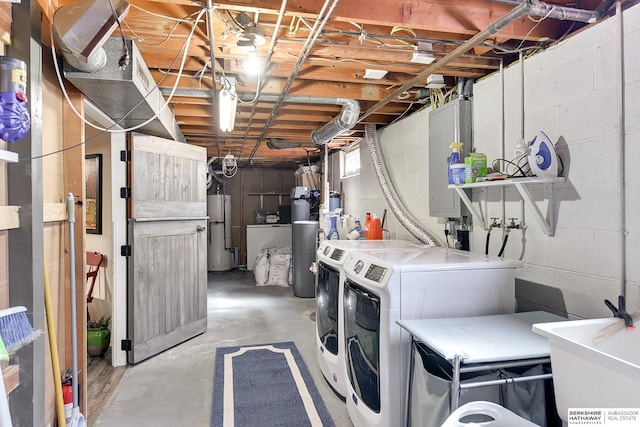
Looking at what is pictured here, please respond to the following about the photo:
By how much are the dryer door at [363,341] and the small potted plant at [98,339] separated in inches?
93.2

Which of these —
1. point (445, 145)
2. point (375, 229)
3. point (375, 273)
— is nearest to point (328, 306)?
point (375, 273)

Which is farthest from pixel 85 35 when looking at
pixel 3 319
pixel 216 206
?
pixel 216 206

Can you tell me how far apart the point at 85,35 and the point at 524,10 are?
1926 mm

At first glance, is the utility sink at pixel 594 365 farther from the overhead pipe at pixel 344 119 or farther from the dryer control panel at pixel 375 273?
the overhead pipe at pixel 344 119

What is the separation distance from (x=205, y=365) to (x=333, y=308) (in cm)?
136

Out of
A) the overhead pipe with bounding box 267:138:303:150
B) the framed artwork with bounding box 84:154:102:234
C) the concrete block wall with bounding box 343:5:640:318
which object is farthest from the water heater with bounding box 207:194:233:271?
the concrete block wall with bounding box 343:5:640:318

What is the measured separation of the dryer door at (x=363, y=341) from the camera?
6.22ft

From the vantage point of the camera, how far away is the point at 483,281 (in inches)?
75.5

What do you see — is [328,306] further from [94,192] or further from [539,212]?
[94,192]

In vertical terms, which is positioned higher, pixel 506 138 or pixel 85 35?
pixel 85 35

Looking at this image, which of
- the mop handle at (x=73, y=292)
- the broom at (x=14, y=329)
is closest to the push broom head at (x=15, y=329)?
the broom at (x=14, y=329)

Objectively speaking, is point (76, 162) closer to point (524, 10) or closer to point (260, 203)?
point (524, 10)

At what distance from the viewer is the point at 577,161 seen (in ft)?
6.07

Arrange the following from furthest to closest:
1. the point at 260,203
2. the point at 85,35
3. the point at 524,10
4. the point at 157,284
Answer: the point at 260,203 < the point at 157,284 < the point at 524,10 < the point at 85,35
